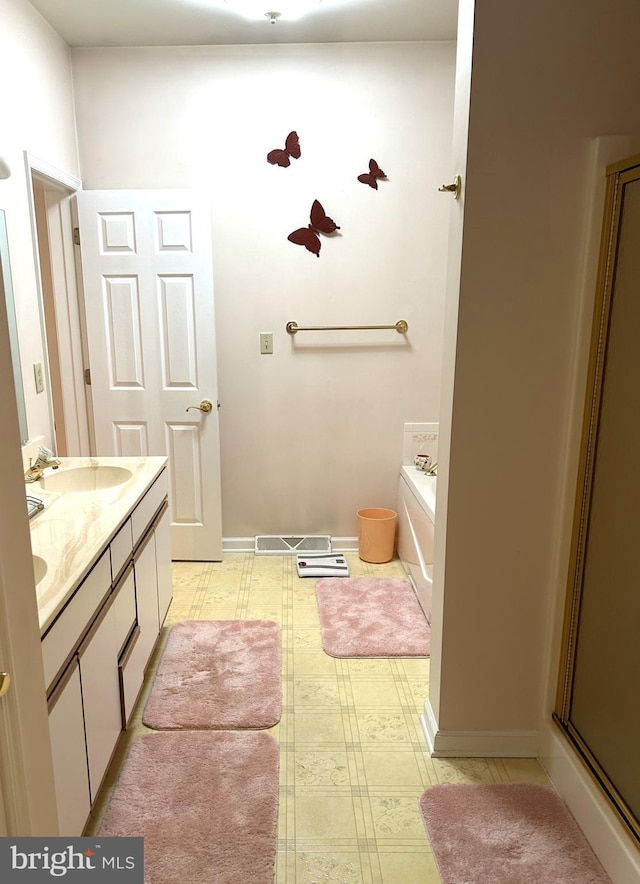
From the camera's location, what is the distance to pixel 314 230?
3.39 meters

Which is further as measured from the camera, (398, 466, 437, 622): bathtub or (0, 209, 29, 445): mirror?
(398, 466, 437, 622): bathtub

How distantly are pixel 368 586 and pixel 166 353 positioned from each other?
1595mm

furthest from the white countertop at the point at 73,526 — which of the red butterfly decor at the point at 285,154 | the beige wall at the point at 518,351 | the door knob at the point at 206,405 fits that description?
the red butterfly decor at the point at 285,154

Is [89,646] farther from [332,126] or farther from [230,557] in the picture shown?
[332,126]

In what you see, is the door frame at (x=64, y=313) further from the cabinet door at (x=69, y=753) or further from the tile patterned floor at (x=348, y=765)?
the cabinet door at (x=69, y=753)

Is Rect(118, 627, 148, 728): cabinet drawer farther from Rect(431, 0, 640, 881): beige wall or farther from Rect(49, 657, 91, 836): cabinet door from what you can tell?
Rect(431, 0, 640, 881): beige wall

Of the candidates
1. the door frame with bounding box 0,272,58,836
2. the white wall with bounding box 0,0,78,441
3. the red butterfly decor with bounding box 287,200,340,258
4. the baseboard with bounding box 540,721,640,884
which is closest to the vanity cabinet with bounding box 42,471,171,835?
the door frame with bounding box 0,272,58,836

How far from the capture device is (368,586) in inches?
131

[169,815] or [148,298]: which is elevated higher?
[148,298]

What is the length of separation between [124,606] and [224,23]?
2.60 meters

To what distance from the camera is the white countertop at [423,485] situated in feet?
9.80

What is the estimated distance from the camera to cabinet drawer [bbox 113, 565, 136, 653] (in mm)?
1944

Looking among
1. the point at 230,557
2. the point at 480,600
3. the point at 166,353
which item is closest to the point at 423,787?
the point at 480,600

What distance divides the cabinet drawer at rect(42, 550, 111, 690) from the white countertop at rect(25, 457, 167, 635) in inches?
1.3
